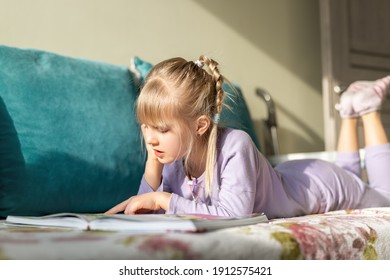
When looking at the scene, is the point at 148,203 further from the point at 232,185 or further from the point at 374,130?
the point at 374,130

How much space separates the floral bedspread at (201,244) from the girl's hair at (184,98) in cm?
48

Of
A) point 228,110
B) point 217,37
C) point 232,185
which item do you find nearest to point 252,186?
point 232,185

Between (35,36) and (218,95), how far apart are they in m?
0.98

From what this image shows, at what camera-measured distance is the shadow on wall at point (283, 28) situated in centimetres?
310

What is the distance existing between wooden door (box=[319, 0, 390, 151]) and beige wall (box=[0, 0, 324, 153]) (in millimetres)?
203

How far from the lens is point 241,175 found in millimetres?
1607

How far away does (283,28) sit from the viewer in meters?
3.33

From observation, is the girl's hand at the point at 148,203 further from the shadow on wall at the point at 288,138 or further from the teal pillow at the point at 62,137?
the shadow on wall at the point at 288,138

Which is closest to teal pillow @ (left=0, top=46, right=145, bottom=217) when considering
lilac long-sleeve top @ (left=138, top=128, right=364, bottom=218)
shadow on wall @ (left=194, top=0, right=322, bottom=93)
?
lilac long-sleeve top @ (left=138, top=128, right=364, bottom=218)

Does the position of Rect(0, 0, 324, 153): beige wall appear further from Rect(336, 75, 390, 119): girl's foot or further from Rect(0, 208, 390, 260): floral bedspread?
Rect(0, 208, 390, 260): floral bedspread

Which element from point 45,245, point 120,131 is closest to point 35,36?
point 120,131

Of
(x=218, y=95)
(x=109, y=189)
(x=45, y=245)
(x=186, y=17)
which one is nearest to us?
(x=45, y=245)

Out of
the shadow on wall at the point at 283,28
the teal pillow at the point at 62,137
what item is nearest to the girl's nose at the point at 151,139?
the teal pillow at the point at 62,137
